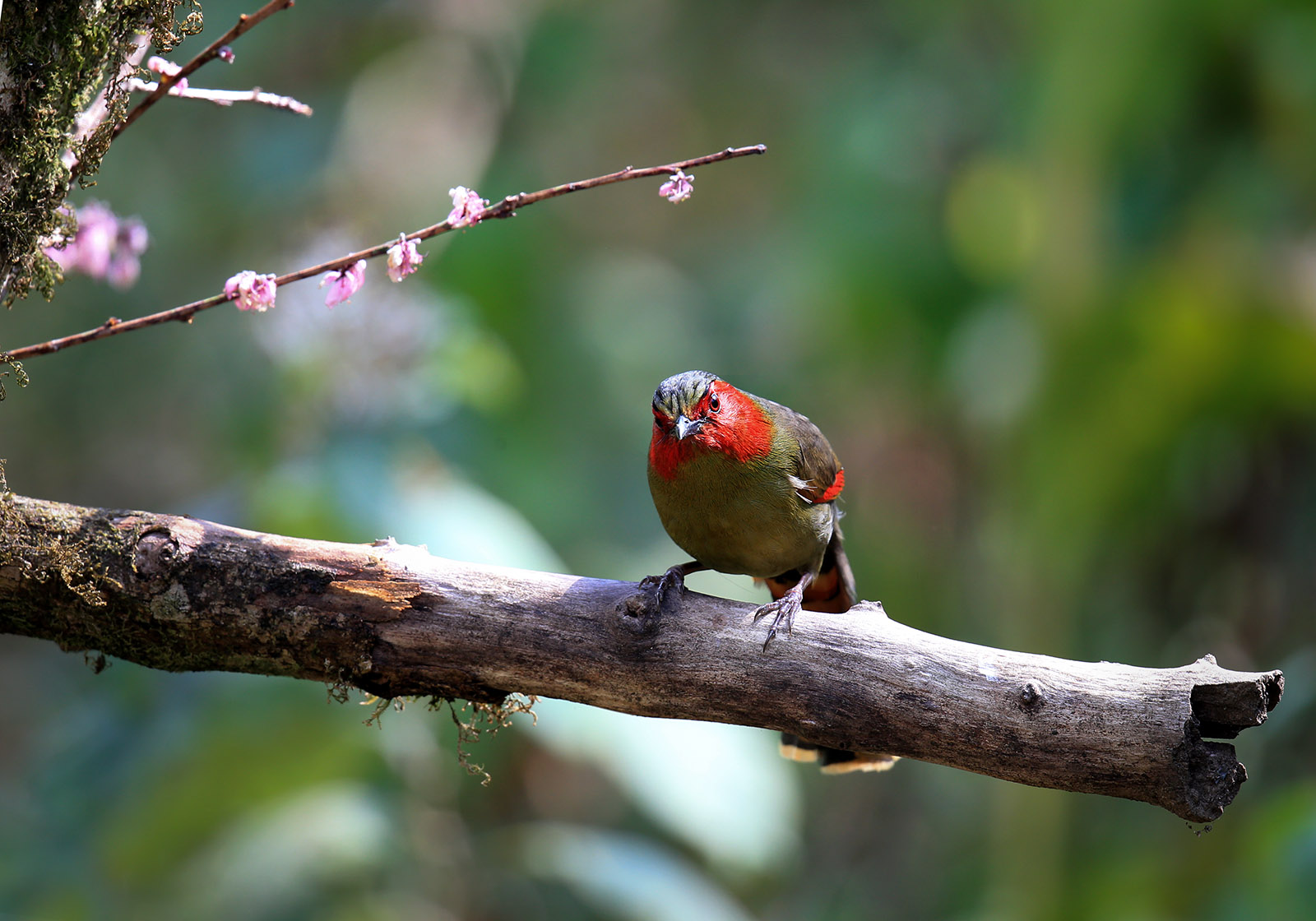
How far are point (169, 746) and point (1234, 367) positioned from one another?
198 inches

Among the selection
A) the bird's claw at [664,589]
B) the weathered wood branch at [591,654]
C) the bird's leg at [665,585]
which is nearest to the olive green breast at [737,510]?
the bird's leg at [665,585]

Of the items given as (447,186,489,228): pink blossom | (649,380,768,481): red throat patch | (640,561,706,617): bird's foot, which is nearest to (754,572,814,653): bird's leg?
(640,561,706,617): bird's foot

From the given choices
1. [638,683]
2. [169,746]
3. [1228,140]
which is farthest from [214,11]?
[638,683]

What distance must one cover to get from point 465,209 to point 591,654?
95cm

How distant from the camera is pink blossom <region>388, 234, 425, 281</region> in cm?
213

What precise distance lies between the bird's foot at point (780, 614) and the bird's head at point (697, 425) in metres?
0.68

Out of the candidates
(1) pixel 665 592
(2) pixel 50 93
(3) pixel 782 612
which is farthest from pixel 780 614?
(2) pixel 50 93

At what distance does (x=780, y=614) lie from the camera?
250cm

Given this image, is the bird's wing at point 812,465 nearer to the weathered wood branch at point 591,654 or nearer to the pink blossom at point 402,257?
the weathered wood branch at point 591,654

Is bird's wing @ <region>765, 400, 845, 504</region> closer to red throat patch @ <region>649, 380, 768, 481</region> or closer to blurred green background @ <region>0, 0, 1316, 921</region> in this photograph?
red throat patch @ <region>649, 380, 768, 481</region>

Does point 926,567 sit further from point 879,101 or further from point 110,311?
point 110,311

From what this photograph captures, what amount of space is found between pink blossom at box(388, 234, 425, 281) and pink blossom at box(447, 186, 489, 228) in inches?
4.1

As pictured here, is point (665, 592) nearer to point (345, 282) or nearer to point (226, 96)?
point (345, 282)

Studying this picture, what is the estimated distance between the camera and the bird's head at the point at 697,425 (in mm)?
3324
